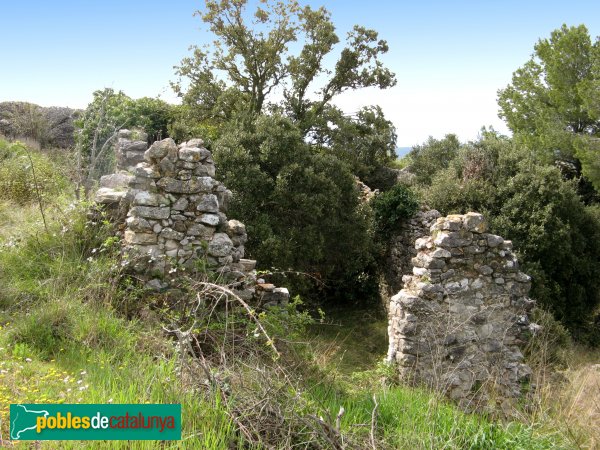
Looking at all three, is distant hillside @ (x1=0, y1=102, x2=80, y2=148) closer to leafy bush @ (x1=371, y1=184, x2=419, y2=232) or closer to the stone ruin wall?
leafy bush @ (x1=371, y1=184, x2=419, y2=232)

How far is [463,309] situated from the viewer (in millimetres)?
7613

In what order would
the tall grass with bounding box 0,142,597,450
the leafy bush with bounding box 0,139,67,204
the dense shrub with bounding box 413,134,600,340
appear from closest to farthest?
the tall grass with bounding box 0,142,597,450, the leafy bush with bounding box 0,139,67,204, the dense shrub with bounding box 413,134,600,340

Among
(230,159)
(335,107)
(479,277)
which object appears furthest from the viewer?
(335,107)

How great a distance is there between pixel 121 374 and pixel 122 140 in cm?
1265

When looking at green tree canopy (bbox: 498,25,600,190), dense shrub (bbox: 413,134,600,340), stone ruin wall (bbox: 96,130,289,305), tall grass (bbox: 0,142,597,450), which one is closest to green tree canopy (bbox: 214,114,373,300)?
dense shrub (bbox: 413,134,600,340)

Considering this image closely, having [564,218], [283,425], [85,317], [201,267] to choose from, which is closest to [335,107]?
[564,218]

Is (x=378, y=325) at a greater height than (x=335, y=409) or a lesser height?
lesser

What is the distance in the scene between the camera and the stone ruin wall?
6.46 m

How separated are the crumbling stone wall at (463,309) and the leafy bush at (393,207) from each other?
7.21 m

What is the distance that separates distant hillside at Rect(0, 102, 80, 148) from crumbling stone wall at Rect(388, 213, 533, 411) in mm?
20043

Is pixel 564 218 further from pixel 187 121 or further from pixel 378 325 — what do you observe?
pixel 187 121

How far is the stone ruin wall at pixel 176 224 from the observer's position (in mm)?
6465

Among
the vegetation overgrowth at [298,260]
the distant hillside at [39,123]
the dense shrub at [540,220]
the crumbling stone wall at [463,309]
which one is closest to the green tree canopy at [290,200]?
the vegetation overgrowth at [298,260]

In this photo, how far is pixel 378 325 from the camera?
13.0 m
